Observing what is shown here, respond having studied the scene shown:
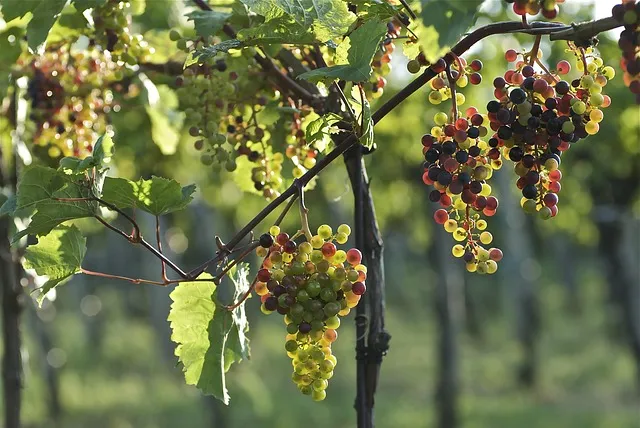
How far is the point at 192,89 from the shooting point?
2.14 metres

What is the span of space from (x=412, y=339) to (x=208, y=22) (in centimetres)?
1824

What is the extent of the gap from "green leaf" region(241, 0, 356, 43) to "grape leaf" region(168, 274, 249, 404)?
1.91 feet

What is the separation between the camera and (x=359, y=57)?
1478 mm

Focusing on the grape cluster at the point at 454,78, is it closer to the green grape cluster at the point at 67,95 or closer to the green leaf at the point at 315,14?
A: the green leaf at the point at 315,14

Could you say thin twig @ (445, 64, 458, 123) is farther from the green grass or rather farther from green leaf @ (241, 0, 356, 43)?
the green grass

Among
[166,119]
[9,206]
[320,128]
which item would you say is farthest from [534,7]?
[166,119]

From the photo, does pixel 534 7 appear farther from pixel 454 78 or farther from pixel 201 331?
pixel 201 331

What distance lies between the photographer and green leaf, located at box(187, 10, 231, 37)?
189 centimetres

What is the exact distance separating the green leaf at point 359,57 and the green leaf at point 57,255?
657 mm

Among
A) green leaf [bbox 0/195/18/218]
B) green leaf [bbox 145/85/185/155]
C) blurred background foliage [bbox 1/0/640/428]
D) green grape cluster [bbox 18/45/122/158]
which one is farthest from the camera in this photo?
blurred background foliage [bbox 1/0/640/428]

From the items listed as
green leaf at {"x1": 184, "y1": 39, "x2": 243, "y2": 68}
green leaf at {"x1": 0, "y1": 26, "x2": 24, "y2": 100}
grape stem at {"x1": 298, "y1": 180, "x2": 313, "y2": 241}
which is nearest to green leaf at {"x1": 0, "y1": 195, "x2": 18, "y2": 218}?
green leaf at {"x1": 184, "y1": 39, "x2": 243, "y2": 68}

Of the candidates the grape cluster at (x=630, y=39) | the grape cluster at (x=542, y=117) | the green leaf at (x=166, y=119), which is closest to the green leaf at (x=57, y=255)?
the grape cluster at (x=542, y=117)

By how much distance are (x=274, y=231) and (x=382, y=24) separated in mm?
439

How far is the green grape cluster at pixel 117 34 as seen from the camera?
7.00 feet
